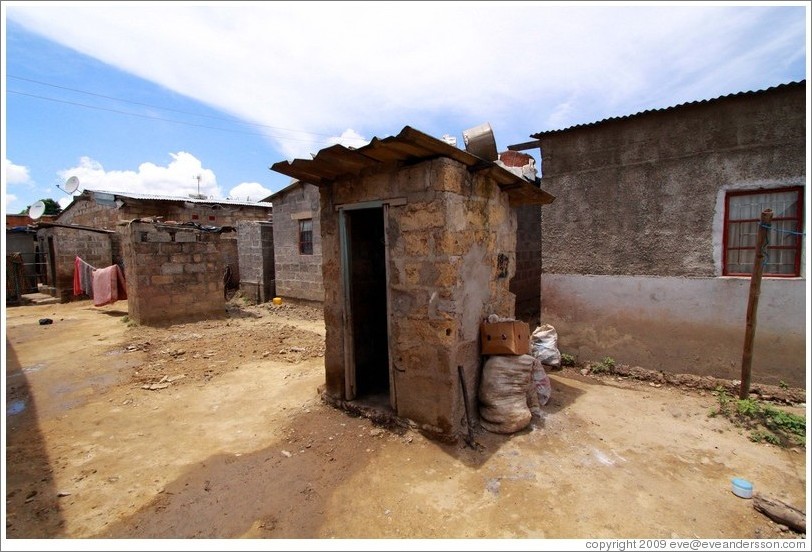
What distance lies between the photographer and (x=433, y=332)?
3678 millimetres

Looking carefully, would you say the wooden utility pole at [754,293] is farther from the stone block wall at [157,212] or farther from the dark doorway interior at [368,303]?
the stone block wall at [157,212]

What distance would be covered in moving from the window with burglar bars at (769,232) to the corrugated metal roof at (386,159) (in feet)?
→ 9.87

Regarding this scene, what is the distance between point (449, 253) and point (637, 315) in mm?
3971

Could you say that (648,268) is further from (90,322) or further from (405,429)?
(90,322)

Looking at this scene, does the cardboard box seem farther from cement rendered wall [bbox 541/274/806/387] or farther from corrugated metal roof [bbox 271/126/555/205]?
cement rendered wall [bbox 541/274/806/387]

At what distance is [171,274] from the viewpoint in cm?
916

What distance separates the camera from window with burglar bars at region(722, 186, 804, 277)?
15.6ft

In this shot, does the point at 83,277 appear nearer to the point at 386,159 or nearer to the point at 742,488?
the point at 386,159

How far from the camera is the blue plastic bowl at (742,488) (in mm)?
2955

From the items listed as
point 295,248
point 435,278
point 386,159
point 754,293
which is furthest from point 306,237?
point 754,293

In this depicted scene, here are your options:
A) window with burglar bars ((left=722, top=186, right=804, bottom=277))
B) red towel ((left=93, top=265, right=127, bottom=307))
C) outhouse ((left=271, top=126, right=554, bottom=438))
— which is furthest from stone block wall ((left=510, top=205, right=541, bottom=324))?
red towel ((left=93, top=265, right=127, bottom=307))

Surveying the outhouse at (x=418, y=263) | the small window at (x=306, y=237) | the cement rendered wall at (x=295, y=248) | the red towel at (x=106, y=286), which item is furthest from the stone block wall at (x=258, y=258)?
the outhouse at (x=418, y=263)

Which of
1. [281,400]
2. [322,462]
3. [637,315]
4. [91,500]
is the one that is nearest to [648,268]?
[637,315]

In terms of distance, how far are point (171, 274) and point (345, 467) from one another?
8.09 m
